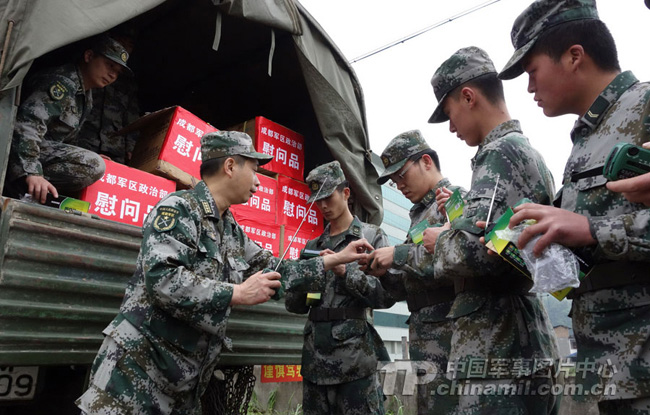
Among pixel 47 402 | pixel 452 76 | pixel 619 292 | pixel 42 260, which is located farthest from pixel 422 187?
pixel 47 402

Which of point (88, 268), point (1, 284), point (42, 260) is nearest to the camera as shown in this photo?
point (1, 284)

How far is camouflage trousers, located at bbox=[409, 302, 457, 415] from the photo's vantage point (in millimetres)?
2338

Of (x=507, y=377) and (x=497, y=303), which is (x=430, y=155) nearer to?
(x=497, y=303)

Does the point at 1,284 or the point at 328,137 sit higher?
the point at 328,137

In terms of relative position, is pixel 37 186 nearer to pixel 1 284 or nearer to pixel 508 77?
pixel 1 284

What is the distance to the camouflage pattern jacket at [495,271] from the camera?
1539mm

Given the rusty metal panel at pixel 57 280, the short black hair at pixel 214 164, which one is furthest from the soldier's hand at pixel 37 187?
the short black hair at pixel 214 164

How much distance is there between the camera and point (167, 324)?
186 cm

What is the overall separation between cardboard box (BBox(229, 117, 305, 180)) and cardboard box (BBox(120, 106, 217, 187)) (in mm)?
354

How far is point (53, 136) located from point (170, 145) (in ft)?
2.01

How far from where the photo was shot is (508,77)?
1.67m

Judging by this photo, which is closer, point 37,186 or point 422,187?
point 37,186

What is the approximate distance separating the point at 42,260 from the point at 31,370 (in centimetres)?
51

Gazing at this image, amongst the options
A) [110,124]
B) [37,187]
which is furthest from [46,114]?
[110,124]
